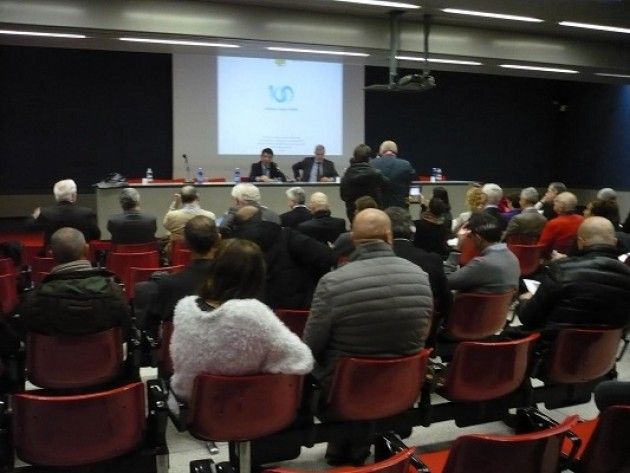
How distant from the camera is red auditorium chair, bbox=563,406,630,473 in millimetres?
2074

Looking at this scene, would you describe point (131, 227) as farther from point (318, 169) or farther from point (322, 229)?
point (318, 169)

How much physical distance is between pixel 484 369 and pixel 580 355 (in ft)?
1.84

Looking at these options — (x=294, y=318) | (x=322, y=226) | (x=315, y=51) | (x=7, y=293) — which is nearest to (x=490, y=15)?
(x=315, y=51)

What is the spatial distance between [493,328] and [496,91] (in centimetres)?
1236

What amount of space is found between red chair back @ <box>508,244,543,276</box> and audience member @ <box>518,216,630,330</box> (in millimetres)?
2720

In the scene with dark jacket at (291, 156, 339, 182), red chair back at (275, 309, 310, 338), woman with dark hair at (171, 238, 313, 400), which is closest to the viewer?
woman with dark hair at (171, 238, 313, 400)

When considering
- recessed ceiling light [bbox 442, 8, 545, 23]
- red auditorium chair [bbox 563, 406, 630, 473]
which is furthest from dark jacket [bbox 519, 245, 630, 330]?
recessed ceiling light [bbox 442, 8, 545, 23]

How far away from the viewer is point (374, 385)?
2773mm

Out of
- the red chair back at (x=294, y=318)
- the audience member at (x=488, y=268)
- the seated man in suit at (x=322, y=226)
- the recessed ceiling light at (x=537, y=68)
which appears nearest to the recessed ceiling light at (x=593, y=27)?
the recessed ceiling light at (x=537, y=68)

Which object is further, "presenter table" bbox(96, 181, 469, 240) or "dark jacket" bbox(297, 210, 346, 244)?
"presenter table" bbox(96, 181, 469, 240)

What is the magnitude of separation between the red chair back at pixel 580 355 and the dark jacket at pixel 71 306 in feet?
6.89

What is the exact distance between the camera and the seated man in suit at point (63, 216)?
583 centimetres

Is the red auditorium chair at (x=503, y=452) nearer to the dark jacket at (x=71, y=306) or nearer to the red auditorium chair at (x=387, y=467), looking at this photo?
the red auditorium chair at (x=387, y=467)

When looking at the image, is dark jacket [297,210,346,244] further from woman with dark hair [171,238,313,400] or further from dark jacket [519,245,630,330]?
woman with dark hair [171,238,313,400]
